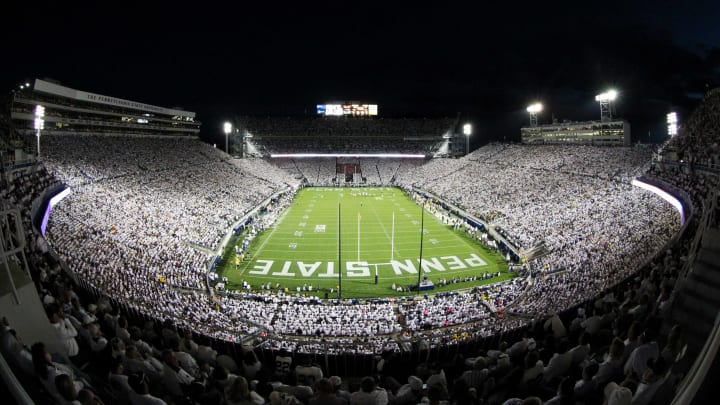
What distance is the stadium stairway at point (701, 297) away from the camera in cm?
538

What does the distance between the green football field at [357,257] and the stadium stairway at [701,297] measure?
54.9ft

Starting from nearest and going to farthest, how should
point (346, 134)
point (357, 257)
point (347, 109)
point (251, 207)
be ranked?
1. point (357, 257)
2. point (251, 207)
3. point (347, 109)
4. point (346, 134)

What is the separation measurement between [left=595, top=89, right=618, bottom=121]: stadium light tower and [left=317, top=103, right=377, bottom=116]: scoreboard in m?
49.6

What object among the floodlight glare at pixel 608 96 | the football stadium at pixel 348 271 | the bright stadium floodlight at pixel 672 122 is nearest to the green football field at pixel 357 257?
the football stadium at pixel 348 271

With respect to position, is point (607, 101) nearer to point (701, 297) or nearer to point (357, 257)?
point (357, 257)

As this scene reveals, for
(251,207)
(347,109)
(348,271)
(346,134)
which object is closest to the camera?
(348,271)

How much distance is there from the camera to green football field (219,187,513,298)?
2377 centimetres

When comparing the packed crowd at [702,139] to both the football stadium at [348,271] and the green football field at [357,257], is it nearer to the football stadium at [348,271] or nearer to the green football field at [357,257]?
the football stadium at [348,271]

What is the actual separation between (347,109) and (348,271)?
76.1 meters

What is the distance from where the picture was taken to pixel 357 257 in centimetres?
2905

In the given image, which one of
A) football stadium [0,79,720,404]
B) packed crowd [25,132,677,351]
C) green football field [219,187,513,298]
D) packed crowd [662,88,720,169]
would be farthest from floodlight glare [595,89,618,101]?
green football field [219,187,513,298]

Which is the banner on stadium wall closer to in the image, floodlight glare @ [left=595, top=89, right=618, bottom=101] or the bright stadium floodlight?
floodlight glare @ [left=595, top=89, right=618, bottom=101]

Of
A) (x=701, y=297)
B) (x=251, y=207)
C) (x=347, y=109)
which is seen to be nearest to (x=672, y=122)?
(x=251, y=207)

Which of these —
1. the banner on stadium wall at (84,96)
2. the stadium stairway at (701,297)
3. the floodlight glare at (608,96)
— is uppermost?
the floodlight glare at (608,96)
